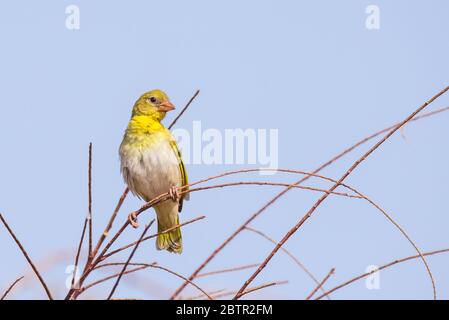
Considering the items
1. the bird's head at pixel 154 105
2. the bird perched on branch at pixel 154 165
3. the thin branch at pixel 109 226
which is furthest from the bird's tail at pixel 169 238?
the thin branch at pixel 109 226

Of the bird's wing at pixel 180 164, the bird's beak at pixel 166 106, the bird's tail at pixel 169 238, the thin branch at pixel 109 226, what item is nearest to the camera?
the thin branch at pixel 109 226

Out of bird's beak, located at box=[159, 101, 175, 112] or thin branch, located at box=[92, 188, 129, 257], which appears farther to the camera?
bird's beak, located at box=[159, 101, 175, 112]

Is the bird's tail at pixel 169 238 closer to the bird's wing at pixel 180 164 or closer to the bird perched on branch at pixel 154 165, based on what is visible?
the bird perched on branch at pixel 154 165

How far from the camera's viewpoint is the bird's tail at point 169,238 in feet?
16.8

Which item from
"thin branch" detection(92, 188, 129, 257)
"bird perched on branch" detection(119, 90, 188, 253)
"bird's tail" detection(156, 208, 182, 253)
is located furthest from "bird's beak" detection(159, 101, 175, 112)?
"thin branch" detection(92, 188, 129, 257)

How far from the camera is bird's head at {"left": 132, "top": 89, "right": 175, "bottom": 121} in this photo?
5.69m

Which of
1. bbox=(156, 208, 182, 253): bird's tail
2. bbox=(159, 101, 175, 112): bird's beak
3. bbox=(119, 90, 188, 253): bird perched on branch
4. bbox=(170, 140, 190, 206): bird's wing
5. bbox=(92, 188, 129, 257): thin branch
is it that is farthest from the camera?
bbox=(159, 101, 175, 112): bird's beak

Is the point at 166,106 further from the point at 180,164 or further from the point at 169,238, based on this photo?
the point at 169,238

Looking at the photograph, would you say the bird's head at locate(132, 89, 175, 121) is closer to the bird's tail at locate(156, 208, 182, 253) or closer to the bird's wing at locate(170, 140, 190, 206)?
the bird's wing at locate(170, 140, 190, 206)

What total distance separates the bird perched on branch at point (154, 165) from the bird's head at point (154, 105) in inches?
2.8

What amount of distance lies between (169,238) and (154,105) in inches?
45.9

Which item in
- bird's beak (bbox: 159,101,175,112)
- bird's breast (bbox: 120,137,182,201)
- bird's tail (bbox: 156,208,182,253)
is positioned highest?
bird's beak (bbox: 159,101,175,112)

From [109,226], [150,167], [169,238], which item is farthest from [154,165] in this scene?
[109,226]
